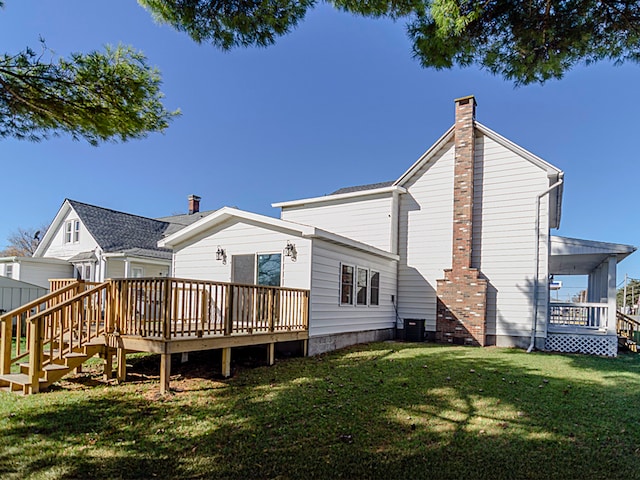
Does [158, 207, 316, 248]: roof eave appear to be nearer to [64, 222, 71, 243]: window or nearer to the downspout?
the downspout

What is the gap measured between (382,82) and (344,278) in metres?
8.86

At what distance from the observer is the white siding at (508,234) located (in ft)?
36.4

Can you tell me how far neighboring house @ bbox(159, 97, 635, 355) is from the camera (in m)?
9.69

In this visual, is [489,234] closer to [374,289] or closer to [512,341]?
[512,341]

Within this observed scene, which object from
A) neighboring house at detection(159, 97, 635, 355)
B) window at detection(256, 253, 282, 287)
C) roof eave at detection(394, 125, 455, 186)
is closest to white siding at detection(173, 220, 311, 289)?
neighboring house at detection(159, 97, 635, 355)

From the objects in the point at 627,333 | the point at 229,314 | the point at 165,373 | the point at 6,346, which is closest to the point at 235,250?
the point at 229,314

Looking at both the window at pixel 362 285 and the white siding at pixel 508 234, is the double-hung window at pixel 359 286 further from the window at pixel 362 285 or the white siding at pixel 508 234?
the white siding at pixel 508 234

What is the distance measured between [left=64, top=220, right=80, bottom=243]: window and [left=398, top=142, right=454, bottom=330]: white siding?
50.9ft

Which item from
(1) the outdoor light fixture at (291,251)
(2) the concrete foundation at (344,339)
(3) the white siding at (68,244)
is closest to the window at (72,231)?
(3) the white siding at (68,244)

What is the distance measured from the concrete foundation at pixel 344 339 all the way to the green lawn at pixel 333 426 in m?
1.85

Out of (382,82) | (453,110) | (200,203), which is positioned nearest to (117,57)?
(453,110)

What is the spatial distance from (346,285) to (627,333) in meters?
11.7

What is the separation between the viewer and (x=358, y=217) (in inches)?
530

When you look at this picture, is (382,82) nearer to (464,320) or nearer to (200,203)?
(464,320)
